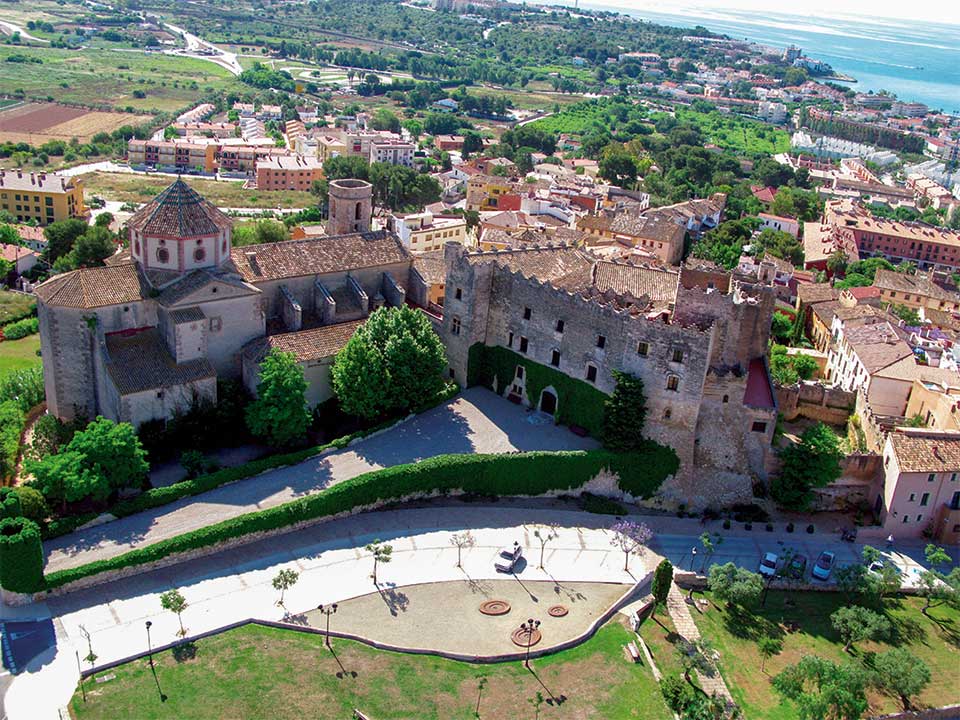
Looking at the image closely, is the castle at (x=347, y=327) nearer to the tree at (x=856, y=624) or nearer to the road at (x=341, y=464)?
the road at (x=341, y=464)

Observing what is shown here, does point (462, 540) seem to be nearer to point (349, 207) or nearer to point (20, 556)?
point (20, 556)

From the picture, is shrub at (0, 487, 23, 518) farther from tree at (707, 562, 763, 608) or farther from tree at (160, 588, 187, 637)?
tree at (707, 562, 763, 608)

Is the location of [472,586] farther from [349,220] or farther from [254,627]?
[349,220]

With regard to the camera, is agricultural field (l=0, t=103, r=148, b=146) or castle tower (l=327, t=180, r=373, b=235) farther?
agricultural field (l=0, t=103, r=148, b=146)

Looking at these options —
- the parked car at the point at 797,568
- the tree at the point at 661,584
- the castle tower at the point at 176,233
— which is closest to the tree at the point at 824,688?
the tree at the point at 661,584

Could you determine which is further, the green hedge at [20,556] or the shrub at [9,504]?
the shrub at [9,504]

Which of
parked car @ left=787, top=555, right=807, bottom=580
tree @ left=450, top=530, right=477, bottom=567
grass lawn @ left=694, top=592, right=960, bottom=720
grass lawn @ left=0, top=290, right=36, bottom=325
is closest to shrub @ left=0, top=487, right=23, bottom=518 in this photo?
tree @ left=450, top=530, right=477, bottom=567
